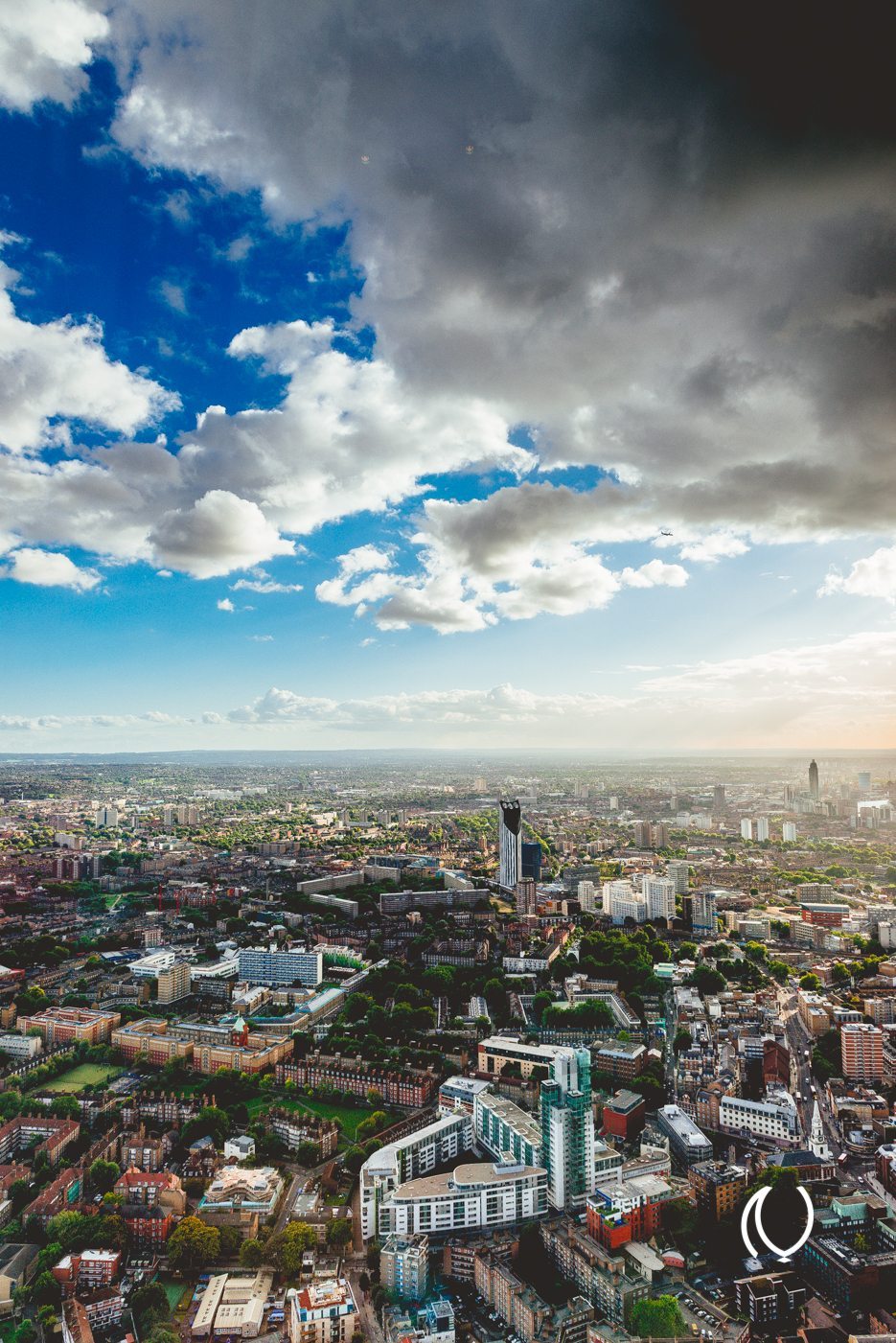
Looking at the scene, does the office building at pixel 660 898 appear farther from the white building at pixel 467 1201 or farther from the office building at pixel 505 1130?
the white building at pixel 467 1201

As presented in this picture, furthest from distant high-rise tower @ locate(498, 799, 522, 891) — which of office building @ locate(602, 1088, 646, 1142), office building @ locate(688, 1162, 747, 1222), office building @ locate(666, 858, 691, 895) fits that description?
office building @ locate(688, 1162, 747, 1222)

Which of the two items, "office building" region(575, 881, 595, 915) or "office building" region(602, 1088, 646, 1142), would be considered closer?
"office building" region(602, 1088, 646, 1142)

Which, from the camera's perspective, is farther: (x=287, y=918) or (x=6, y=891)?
(x=6, y=891)

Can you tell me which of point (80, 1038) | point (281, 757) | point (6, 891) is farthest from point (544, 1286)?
point (281, 757)

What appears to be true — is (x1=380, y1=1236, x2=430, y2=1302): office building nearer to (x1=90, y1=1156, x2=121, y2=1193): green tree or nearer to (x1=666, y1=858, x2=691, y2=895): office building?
(x1=90, y1=1156, x2=121, y2=1193): green tree

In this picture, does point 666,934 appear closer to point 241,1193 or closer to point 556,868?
point 556,868

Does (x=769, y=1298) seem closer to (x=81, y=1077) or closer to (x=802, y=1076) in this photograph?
(x=802, y=1076)

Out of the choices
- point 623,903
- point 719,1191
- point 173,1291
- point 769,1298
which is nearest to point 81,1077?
point 173,1291
